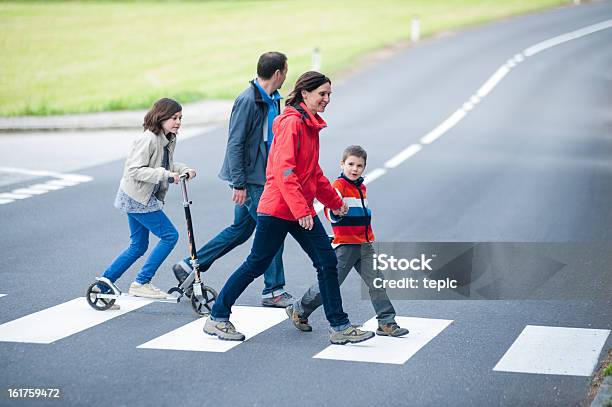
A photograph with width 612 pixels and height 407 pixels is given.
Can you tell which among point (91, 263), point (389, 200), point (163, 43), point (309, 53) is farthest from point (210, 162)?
point (163, 43)

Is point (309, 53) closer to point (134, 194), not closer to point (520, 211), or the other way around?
point (520, 211)

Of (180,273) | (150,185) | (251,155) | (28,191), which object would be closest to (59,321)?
(180,273)

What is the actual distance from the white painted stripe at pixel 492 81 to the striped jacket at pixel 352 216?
21.7 m

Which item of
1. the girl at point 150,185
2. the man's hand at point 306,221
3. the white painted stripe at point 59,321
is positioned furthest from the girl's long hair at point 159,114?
the man's hand at point 306,221

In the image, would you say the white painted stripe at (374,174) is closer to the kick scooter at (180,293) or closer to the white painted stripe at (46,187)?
the white painted stripe at (46,187)

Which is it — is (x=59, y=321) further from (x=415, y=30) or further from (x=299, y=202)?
(x=415, y=30)

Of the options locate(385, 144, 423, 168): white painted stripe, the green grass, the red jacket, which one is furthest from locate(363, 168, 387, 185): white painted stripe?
the green grass

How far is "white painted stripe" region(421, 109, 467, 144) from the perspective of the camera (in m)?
23.0

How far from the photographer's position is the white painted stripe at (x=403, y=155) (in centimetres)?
1962

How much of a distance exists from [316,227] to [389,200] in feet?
24.7

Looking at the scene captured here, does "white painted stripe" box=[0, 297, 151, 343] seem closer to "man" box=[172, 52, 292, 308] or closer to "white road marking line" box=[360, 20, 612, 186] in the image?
"man" box=[172, 52, 292, 308]

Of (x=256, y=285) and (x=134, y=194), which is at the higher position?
(x=134, y=194)

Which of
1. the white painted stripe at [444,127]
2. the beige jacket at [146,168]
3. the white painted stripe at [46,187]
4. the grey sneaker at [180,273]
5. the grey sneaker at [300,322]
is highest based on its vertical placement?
the beige jacket at [146,168]

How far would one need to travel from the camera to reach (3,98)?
3162 cm
